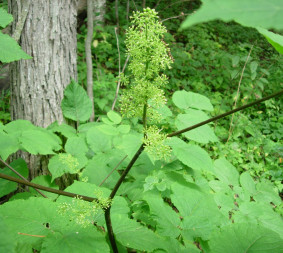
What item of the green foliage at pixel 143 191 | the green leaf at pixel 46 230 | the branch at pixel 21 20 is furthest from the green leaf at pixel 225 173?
the branch at pixel 21 20

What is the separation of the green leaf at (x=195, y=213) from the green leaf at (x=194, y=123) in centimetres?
40

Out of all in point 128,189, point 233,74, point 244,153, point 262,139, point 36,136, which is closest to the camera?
point 36,136

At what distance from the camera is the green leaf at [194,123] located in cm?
161

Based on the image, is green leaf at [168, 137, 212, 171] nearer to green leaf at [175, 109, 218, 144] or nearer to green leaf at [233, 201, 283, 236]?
green leaf at [175, 109, 218, 144]

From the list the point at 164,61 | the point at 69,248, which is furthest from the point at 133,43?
the point at 69,248

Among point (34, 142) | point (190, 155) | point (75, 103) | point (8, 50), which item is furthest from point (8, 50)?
point (75, 103)

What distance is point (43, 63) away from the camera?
250 centimetres

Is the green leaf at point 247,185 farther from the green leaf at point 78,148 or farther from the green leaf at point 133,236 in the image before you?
the green leaf at point 78,148

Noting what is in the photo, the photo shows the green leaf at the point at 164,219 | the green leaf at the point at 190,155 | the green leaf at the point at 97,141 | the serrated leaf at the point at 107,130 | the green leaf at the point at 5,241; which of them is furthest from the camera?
the green leaf at the point at 97,141

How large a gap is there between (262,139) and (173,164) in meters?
3.01

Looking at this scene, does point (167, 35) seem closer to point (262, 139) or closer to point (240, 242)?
point (262, 139)

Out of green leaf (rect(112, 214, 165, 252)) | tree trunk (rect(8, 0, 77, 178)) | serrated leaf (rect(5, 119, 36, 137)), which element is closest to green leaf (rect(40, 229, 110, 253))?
green leaf (rect(112, 214, 165, 252))

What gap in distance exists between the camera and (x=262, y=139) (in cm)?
430

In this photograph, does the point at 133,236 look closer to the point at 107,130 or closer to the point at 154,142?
the point at 154,142
